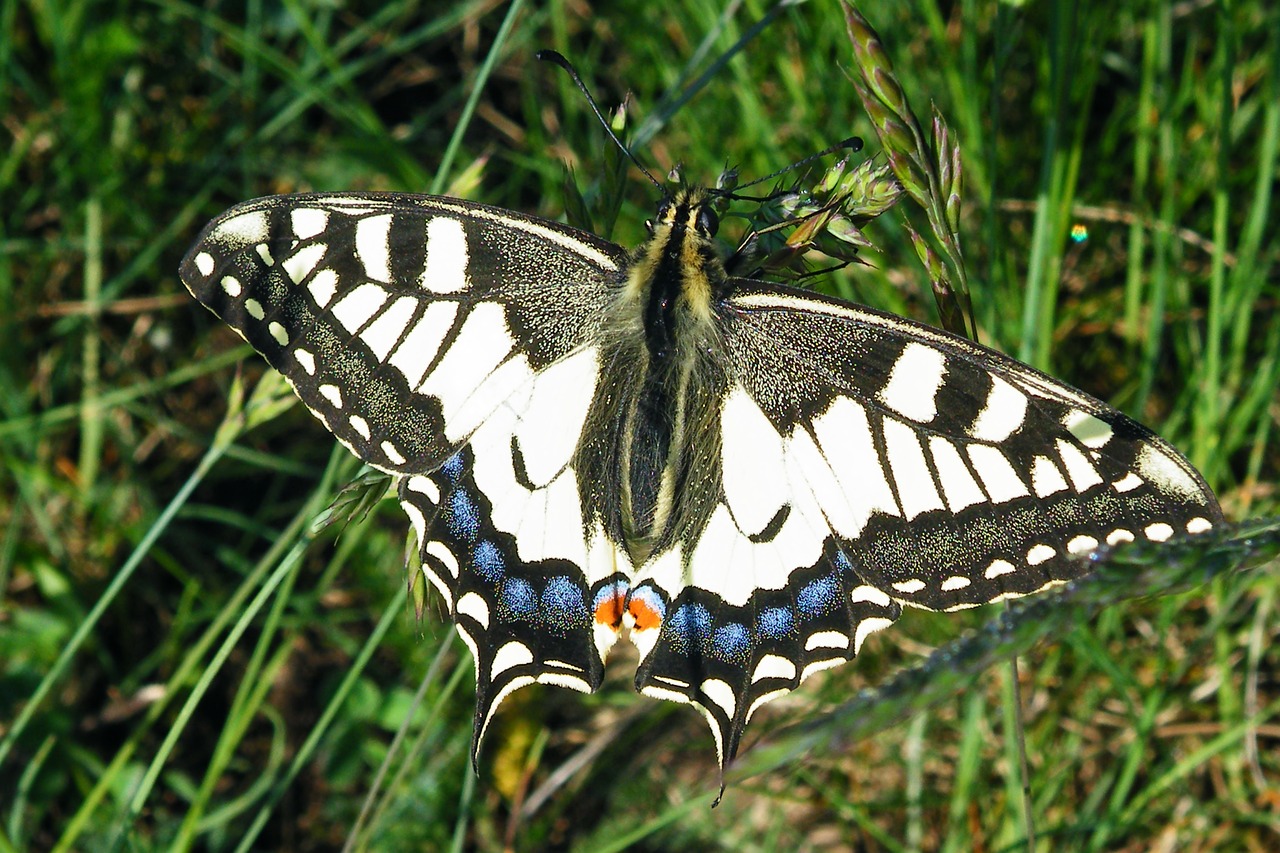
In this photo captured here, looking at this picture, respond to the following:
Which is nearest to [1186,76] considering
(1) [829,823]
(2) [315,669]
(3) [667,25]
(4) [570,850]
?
(3) [667,25]

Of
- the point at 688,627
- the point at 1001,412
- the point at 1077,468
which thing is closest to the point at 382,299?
the point at 688,627

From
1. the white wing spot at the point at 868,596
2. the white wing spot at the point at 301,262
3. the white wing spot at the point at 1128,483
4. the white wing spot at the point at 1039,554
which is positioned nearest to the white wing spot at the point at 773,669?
the white wing spot at the point at 868,596

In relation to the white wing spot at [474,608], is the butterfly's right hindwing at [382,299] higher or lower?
higher

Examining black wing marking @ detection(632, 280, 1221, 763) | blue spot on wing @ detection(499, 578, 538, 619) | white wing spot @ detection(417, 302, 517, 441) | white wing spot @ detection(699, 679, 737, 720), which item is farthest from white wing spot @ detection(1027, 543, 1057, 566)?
white wing spot @ detection(417, 302, 517, 441)

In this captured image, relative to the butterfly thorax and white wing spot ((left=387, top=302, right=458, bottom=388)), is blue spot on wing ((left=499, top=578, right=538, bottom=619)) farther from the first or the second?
white wing spot ((left=387, top=302, right=458, bottom=388))

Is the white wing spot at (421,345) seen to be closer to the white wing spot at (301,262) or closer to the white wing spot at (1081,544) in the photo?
the white wing spot at (301,262)

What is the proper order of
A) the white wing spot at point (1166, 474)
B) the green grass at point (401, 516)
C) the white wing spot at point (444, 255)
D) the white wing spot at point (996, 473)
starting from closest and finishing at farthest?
the white wing spot at point (1166, 474)
the white wing spot at point (996, 473)
the white wing spot at point (444, 255)
the green grass at point (401, 516)
